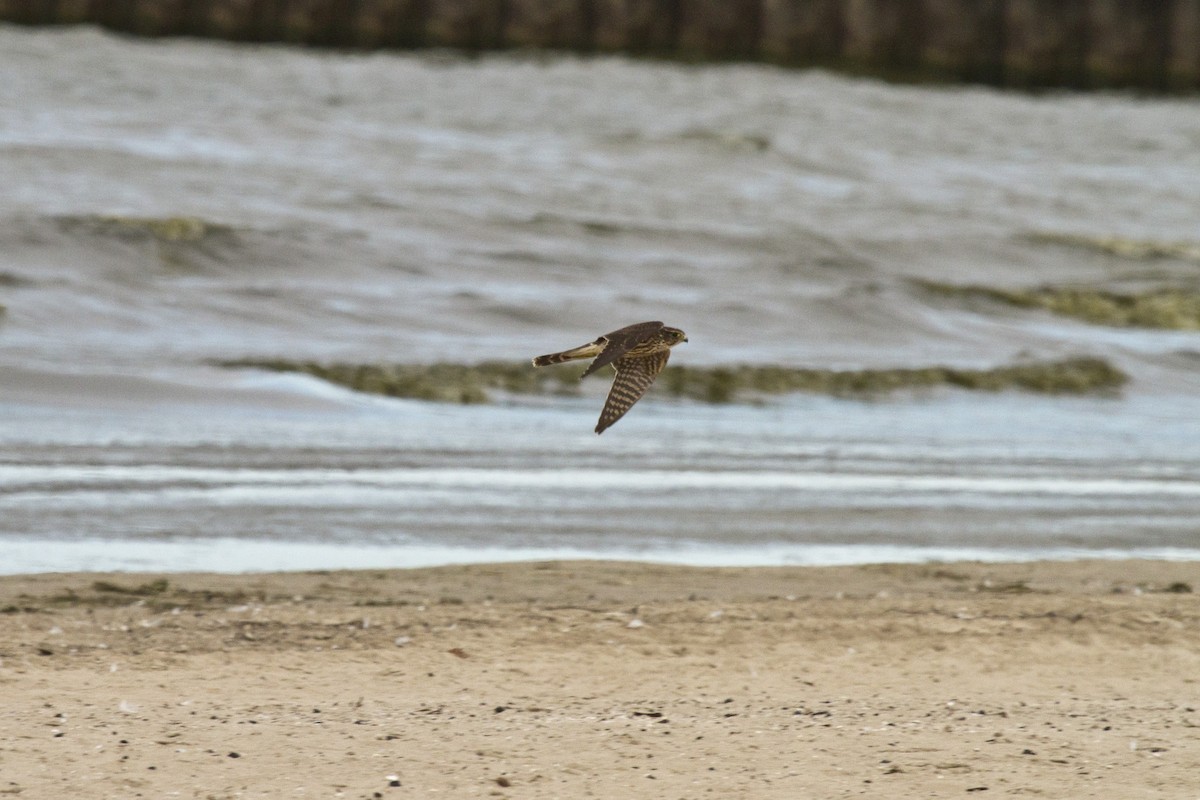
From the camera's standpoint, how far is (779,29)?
1222 inches

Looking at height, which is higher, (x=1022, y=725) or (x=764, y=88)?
(x=764, y=88)

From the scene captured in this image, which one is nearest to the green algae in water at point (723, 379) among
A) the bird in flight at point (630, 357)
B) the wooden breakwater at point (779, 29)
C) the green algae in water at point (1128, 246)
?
the bird in flight at point (630, 357)

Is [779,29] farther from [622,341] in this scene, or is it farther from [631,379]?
[622,341]

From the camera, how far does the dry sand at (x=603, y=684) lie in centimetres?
469

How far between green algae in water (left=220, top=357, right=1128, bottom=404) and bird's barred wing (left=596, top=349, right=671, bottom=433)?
5.96 metres

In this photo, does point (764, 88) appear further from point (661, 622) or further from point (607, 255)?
point (661, 622)

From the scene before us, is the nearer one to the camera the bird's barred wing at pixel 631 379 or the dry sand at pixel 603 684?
the dry sand at pixel 603 684

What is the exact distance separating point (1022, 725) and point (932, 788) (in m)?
0.74

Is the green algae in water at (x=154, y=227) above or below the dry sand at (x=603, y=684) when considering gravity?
above

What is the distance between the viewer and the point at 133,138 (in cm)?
2108

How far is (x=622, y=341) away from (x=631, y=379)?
196 millimetres

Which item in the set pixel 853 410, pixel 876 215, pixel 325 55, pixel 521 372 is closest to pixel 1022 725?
pixel 853 410

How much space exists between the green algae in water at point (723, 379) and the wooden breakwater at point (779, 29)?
18124mm

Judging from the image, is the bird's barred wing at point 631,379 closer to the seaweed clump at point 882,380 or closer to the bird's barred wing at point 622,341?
the bird's barred wing at point 622,341
